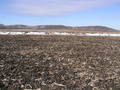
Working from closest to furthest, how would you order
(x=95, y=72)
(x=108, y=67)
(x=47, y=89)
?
(x=47, y=89), (x=95, y=72), (x=108, y=67)

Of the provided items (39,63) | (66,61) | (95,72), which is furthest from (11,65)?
(95,72)

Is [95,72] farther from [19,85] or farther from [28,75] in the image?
[19,85]

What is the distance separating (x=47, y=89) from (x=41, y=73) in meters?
1.68

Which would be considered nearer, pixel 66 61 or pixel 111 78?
pixel 111 78

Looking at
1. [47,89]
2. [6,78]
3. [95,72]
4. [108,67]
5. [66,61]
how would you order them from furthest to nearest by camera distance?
[66,61], [108,67], [95,72], [6,78], [47,89]

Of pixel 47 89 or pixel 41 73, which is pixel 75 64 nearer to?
pixel 41 73

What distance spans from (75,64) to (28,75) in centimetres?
301

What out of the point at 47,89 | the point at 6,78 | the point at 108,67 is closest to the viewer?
the point at 47,89

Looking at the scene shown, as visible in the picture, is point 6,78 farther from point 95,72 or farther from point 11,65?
point 95,72

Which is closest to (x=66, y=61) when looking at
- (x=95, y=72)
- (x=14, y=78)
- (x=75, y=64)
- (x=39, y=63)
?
(x=75, y=64)

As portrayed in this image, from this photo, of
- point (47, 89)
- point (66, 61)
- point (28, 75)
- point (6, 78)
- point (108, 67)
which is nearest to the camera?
point (47, 89)

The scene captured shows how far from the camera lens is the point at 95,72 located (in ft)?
26.5

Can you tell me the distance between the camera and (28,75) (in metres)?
7.26

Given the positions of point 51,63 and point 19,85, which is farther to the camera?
point 51,63
